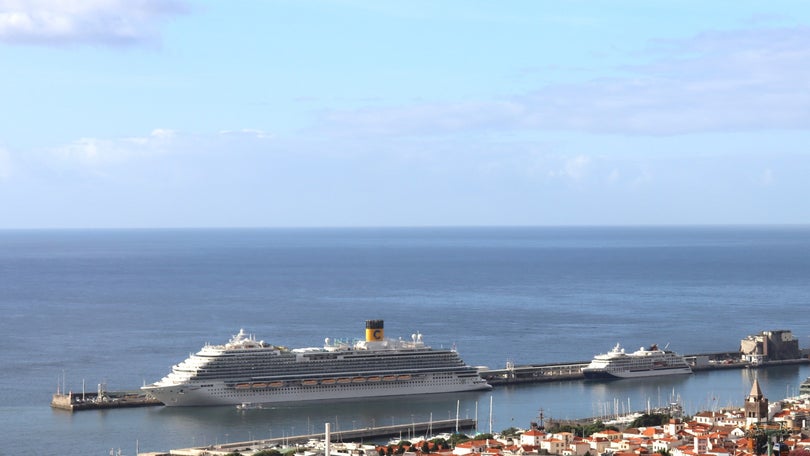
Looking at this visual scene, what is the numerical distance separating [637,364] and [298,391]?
15.9m

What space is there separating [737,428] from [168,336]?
3570 centimetres

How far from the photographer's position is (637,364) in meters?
59.9

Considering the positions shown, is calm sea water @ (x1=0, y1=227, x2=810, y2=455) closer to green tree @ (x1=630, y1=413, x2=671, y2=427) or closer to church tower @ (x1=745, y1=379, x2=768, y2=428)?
green tree @ (x1=630, y1=413, x2=671, y2=427)

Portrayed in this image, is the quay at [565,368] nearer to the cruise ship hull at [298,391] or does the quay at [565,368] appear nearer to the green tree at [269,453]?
the cruise ship hull at [298,391]

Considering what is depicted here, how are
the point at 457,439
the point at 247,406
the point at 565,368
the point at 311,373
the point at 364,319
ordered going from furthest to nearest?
1. the point at 364,319
2. the point at 565,368
3. the point at 311,373
4. the point at 247,406
5. the point at 457,439

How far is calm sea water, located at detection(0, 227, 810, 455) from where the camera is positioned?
154ft

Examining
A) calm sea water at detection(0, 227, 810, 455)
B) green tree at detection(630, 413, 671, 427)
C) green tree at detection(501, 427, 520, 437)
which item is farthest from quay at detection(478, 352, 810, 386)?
green tree at detection(501, 427, 520, 437)

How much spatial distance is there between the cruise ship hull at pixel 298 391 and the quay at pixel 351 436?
757 cm

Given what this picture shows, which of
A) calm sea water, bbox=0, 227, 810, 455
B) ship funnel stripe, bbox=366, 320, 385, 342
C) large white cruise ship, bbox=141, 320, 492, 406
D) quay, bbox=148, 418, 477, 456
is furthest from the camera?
ship funnel stripe, bbox=366, 320, 385, 342

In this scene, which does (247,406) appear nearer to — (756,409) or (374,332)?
(374,332)

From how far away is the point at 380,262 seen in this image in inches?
6137

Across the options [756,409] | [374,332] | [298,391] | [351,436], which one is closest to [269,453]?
[351,436]

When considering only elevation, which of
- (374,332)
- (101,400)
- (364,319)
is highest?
(364,319)

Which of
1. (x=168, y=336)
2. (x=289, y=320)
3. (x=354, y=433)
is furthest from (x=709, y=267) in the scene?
(x=354, y=433)
